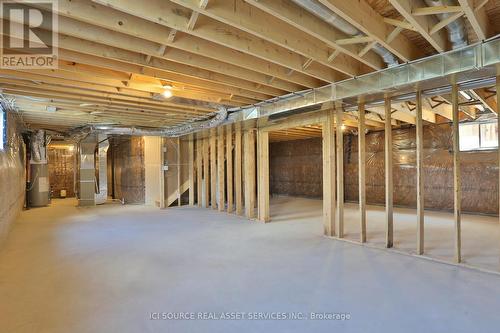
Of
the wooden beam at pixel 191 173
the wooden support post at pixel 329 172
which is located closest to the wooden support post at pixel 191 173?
the wooden beam at pixel 191 173

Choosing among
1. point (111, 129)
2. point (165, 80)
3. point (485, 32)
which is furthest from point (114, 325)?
point (111, 129)

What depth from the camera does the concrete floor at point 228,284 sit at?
1974 millimetres

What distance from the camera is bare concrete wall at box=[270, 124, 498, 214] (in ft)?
20.2

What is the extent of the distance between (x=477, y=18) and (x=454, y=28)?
12.2 inches

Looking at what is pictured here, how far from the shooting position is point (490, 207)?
6.05 metres

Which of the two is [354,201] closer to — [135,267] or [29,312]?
[135,267]

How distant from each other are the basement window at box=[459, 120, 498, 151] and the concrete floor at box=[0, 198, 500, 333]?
159 inches

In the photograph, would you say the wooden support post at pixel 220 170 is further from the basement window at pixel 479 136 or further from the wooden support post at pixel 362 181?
the basement window at pixel 479 136

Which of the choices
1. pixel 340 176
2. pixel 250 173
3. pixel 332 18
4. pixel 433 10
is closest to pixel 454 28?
pixel 433 10

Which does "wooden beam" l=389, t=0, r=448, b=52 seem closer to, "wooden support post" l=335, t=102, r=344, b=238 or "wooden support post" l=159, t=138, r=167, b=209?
"wooden support post" l=335, t=102, r=344, b=238

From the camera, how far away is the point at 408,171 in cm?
730

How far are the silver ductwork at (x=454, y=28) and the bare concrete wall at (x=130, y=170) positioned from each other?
25.7 feet

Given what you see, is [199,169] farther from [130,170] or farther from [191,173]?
[130,170]

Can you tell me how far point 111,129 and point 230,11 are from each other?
5.61 meters
